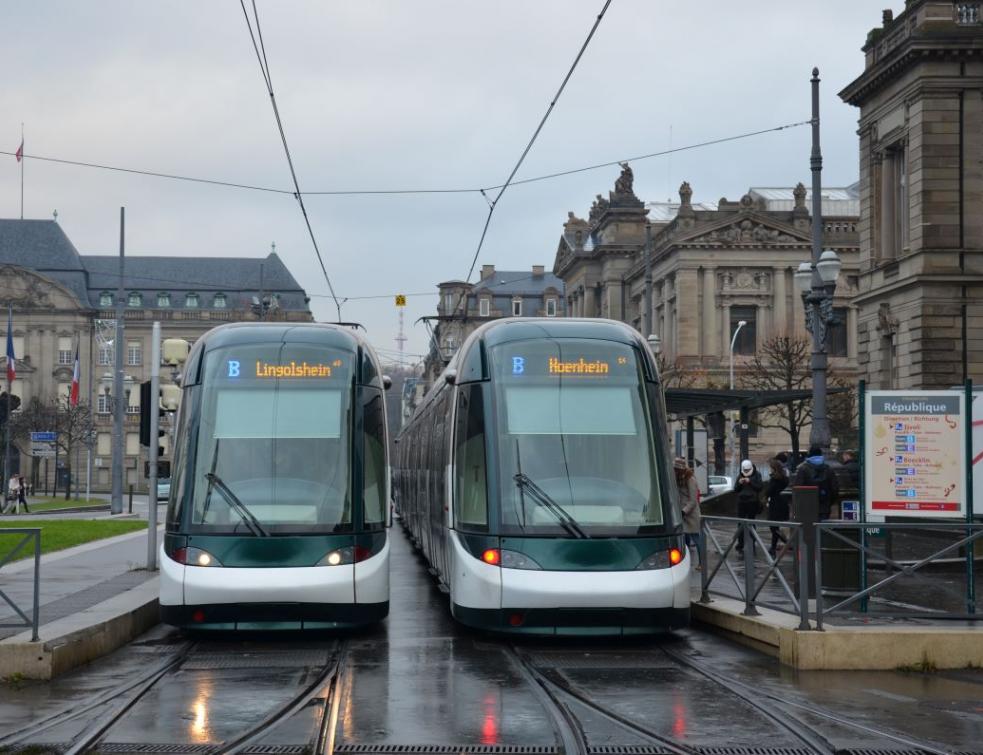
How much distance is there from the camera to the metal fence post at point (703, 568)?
54.9 ft

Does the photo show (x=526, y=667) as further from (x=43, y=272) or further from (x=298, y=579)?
(x=43, y=272)

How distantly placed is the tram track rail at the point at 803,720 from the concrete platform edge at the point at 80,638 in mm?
5234

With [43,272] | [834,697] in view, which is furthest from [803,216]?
[834,697]

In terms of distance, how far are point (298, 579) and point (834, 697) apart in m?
5.41

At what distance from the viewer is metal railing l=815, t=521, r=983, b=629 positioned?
12.8 m

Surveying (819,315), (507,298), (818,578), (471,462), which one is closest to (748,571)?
(818,578)

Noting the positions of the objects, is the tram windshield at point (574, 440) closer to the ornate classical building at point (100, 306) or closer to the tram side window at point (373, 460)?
the tram side window at point (373, 460)

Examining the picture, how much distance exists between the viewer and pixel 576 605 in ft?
44.9

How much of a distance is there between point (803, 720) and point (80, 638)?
6353mm

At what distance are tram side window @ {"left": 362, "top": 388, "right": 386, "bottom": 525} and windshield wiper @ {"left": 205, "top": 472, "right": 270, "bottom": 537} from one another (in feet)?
3.64

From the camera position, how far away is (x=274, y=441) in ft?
48.9

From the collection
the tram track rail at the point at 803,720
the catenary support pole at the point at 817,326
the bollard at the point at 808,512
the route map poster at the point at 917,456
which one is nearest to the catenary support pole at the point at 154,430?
the bollard at the point at 808,512

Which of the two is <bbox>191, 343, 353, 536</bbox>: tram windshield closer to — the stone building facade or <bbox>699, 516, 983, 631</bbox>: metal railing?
<bbox>699, 516, 983, 631</bbox>: metal railing

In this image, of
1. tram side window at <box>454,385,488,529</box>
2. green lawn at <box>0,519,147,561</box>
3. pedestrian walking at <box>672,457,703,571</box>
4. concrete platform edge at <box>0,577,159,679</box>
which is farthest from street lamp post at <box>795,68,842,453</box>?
green lawn at <box>0,519,147,561</box>
